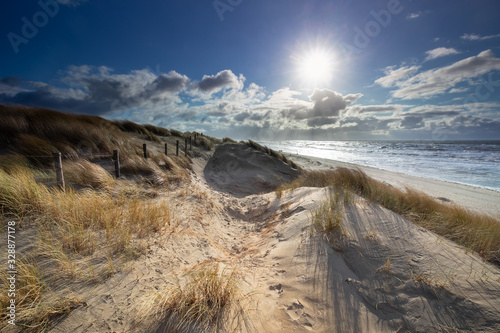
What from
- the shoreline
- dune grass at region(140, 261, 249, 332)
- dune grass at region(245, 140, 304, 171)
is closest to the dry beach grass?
dune grass at region(140, 261, 249, 332)

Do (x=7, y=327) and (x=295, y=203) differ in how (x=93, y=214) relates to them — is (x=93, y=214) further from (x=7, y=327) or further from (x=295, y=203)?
(x=295, y=203)

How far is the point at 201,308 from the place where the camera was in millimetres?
2068

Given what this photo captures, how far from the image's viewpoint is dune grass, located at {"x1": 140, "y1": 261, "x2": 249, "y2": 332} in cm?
197

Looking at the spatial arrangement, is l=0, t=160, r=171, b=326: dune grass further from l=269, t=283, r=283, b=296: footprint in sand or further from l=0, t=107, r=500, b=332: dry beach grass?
l=269, t=283, r=283, b=296: footprint in sand

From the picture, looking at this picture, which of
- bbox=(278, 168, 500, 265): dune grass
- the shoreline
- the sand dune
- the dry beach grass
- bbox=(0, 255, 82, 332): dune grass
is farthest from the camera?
the shoreline

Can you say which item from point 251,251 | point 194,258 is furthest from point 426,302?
point 194,258

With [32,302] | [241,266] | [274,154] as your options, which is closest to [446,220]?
[241,266]

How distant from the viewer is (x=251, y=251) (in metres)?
4.20

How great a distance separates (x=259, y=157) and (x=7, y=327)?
1459 cm

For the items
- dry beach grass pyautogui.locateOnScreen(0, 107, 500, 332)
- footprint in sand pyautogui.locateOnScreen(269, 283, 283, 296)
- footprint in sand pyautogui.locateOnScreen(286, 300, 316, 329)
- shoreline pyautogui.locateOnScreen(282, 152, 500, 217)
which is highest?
dry beach grass pyautogui.locateOnScreen(0, 107, 500, 332)

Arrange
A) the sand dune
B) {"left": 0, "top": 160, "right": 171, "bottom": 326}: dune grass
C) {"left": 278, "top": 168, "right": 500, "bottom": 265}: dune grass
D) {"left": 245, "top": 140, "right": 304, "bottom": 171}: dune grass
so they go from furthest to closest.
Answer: {"left": 245, "top": 140, "right": 304, "bottom": 171}: dune grass
{"left": 278, "top": 168, "right": 500, "bottom": 265}: dune grass
the sand dune
{"left": 0, "top": 160, "right": 171, "bottom": 326}: dune grass

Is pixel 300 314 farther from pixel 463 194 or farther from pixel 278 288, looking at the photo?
pixel 463 194

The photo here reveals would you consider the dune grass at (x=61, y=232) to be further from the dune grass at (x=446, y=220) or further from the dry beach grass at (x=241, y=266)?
the dune grass at (x=446, y=220)

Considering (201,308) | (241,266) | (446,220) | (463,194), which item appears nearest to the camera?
(201,308)
